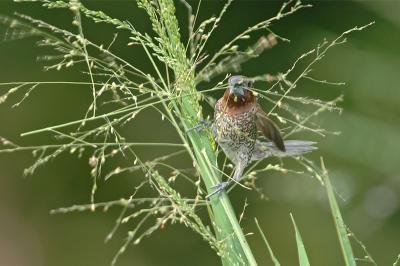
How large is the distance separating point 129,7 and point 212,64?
11.7ft

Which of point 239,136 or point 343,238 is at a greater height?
point 343,238

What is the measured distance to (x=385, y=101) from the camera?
317cm

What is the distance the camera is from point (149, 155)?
5.59 meters

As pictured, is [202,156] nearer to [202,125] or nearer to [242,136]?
[202,125]

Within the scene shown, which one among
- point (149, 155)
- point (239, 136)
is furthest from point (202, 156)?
point (149, 155)

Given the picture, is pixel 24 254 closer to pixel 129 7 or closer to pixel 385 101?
pixel 129 7

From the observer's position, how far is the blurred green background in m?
3.87

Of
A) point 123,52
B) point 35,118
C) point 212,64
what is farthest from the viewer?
point 35,118

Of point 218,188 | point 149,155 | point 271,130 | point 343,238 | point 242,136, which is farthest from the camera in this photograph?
point 149,155

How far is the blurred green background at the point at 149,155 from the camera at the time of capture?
3.87m

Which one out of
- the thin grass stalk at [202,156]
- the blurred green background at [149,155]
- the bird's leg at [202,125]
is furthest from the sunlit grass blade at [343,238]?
the blurred green background at [149,155]

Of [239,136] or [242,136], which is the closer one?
[242,136]

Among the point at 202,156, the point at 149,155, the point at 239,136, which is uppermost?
the point at 202,156

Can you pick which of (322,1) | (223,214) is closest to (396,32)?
(322,1)
